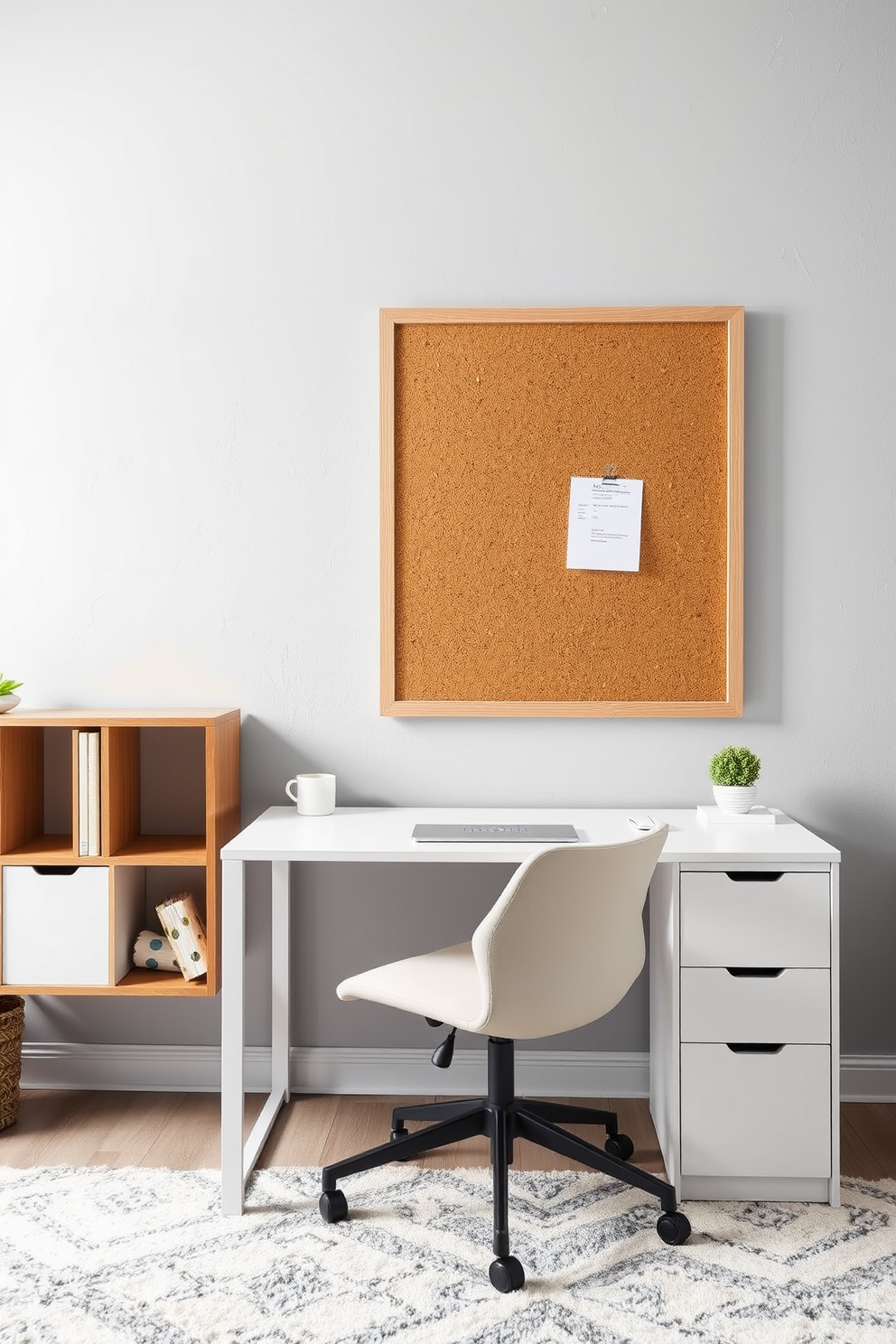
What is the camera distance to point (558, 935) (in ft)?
5.73

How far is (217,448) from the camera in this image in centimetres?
253

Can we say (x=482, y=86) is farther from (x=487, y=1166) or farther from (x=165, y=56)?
(x=487, y=1166)

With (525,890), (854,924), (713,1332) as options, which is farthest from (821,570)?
(713,1332)

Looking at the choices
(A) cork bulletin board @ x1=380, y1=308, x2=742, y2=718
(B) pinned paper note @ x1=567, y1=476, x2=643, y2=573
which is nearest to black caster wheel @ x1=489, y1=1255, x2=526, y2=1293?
(A) cork bulletin board @ x1=380, y1=308, x2=742, y2=718

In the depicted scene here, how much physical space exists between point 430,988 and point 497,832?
369 mm

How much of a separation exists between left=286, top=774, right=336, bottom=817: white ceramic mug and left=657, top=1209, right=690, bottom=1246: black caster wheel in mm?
1098

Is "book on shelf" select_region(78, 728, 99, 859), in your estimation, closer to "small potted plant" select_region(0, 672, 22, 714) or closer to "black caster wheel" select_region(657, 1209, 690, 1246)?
"small potted plant" select_region(0, 672, 22, 714)

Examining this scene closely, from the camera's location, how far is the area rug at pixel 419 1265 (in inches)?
64.9

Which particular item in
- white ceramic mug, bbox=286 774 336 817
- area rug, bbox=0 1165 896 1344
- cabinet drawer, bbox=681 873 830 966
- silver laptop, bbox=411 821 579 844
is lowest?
area rug, bbox=0 1165 896 1344

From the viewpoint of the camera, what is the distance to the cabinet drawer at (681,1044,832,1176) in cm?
200

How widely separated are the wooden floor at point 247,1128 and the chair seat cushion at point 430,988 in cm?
49

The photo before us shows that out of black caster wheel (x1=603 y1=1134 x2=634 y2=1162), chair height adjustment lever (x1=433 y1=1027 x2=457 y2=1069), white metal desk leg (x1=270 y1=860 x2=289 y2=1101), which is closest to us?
chair height adjustment lever (x1=433 y1=1027 x2=457 y2=1069)

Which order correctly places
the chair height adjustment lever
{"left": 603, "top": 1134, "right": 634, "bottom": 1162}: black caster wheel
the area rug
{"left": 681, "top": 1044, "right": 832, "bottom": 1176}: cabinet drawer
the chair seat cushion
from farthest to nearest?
{"left": 603, "top": 1134, "right": 634, "bottom": 1162}: black caster wheel → {"left": 681, "top": 1044, "right": 832, "bottom": 1176}: cabinet drawer → the chair height adjustment lever → the chair seat cushion → the area rug

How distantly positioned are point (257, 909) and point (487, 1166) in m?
0.84
